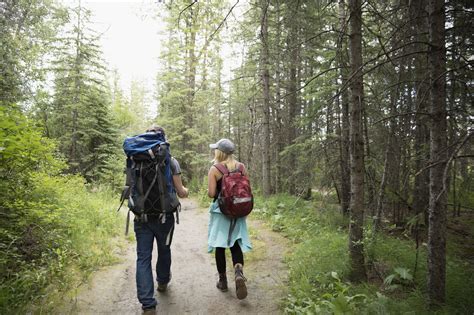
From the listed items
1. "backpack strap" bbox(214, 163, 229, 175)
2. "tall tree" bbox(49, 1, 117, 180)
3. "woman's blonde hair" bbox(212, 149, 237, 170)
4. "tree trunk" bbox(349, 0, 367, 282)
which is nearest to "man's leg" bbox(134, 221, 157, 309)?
"backpack strap" bbox(214, 163, 229, 175)

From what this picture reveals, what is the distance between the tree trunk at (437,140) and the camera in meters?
3.09

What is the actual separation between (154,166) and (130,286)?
7.63 feet

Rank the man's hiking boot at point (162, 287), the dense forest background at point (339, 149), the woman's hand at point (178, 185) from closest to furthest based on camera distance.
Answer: the dense forest background at point (339, 149) → the woman's hand at point (178, 185) → the man's hiking boot at point (162, 287)

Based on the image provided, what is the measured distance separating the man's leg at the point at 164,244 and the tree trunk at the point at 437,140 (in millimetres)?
3301

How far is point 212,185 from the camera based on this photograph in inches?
168

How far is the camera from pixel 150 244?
12.7ft

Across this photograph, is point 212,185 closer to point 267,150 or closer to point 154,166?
Result: point 154,166

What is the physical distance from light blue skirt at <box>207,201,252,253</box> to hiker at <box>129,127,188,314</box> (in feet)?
2.07

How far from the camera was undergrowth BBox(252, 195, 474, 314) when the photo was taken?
3279mm

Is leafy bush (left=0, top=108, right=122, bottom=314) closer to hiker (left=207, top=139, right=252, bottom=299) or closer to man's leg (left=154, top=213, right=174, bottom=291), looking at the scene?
man's leg (left=154, top=213, right=174, bottom=291)

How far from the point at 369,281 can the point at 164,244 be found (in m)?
3.19

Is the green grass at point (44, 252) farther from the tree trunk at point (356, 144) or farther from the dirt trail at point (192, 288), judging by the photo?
the tree trunk at point (356, 144)

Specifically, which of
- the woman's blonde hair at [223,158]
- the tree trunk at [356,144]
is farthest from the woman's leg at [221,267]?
the tree trunk at [356,144]

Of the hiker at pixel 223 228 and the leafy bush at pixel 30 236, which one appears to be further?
the hiker at pixel 223 228
